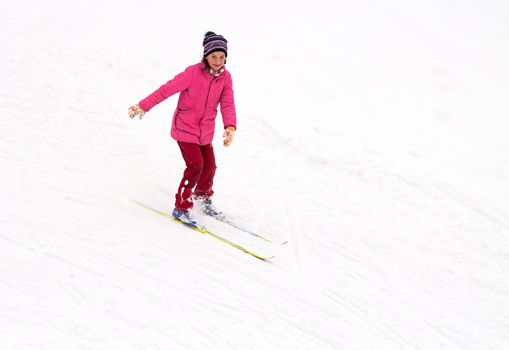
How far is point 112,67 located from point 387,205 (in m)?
5.27

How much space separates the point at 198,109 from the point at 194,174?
65 cm

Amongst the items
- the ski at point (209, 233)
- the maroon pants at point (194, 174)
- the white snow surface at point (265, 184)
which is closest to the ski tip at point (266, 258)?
the ski at point (209, 233)

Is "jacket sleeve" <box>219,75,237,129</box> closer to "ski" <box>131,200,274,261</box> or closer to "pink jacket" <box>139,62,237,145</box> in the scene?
"pink jacket" <box>139,62,237,145</box>

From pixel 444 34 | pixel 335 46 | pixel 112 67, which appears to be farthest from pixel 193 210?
pixel 444 34

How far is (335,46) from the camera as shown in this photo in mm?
9812

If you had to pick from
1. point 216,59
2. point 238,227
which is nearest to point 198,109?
point 216,59

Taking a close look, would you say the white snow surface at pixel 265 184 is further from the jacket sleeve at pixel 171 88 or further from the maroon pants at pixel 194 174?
the jacket sleeve at pixel 171 88

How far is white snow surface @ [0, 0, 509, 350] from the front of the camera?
3791 mm

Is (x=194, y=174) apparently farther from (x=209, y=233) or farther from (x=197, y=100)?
(x=197, y=100)

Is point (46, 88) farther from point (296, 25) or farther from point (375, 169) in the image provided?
point (296, 25)

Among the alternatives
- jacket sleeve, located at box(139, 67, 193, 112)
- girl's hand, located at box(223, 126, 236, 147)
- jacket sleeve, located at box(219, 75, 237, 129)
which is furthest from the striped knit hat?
girl's hand, located at box(223, 126, 236, 147)

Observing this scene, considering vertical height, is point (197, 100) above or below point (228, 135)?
above

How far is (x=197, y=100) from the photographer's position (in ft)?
15.1

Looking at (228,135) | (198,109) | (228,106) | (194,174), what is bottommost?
(194,174)
